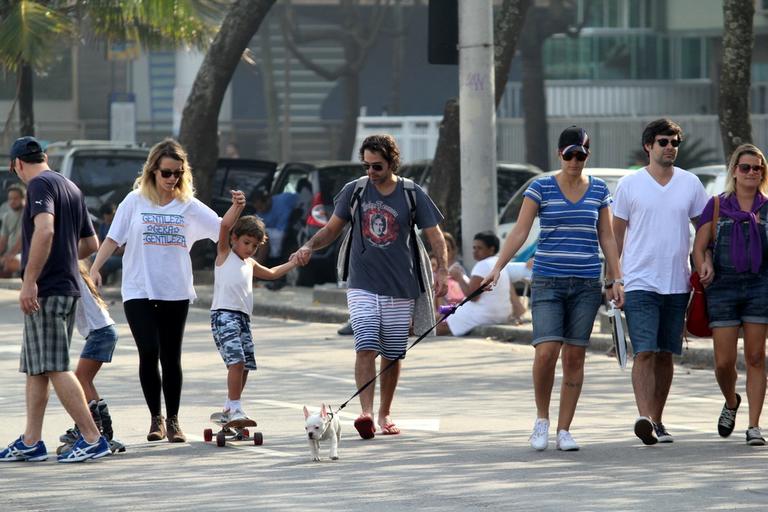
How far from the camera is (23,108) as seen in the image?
92.5ft

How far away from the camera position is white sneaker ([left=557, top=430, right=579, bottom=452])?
32.2 feet

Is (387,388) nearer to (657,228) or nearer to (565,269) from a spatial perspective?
(565,269)

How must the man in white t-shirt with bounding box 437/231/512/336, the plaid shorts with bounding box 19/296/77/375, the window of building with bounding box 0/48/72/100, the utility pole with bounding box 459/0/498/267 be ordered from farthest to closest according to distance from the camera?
1. the window of building with bounding box 0/48/72/100
2. the utility pole with bounding box 459/0/498/267
3. the man in white t-shirt with bounding box 437/231/512/336
4. the plaid shorts with bounding box 19/296/77/375

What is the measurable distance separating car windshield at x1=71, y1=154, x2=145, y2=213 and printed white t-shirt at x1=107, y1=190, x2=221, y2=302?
13.0 meters

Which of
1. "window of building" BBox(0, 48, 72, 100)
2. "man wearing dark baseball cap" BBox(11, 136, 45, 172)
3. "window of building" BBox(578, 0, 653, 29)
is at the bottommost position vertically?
"man wearing dark baseball cap" BBox(11, 136, 45, 172)

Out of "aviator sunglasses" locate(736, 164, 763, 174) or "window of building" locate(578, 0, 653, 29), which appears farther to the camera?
"window of building" locate(578, 0, 653, 29)

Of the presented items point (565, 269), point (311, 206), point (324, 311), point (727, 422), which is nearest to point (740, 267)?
point (727, 422)

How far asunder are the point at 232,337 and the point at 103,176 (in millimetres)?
13441

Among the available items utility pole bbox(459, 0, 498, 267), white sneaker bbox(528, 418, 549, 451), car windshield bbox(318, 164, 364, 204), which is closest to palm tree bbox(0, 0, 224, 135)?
car windshield bbox(318, 164, 364, 204)

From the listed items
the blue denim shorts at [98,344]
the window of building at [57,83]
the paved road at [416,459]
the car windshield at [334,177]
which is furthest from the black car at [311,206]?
the window of building at [57,83]

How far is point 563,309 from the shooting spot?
391 inches

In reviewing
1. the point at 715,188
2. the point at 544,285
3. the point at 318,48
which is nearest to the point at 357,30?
the point at 318,48

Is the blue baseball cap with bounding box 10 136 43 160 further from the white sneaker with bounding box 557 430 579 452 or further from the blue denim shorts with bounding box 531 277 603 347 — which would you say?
the white sneaker with bounding box 557 430 579 452

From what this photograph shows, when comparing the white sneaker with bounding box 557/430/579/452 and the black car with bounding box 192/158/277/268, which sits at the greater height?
the black car with bounding box 192/158/277/268
